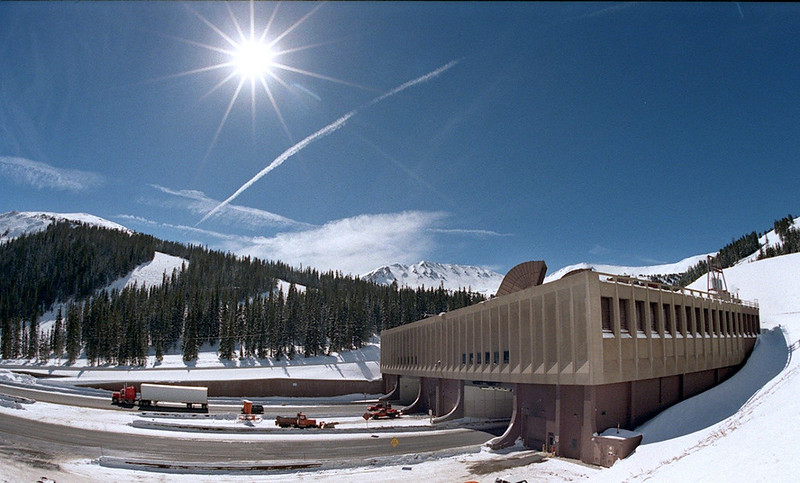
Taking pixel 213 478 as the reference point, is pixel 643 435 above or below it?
above

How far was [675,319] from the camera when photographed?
126ft

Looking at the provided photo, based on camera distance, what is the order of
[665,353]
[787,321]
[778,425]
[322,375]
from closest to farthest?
[778,425]
[665,353]
[787,321]
[322,375]

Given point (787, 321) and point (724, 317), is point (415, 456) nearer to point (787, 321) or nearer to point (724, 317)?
point (724, 317)

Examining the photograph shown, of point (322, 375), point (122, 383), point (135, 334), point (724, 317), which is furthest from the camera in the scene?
point (135, 334)

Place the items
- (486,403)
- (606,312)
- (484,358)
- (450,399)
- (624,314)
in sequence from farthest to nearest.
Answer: (450,399) → (486,403) → (484,358) → (624,314) → (606,312)

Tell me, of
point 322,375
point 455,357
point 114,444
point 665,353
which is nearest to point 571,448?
point 665,353

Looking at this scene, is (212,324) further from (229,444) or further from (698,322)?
(698,322)

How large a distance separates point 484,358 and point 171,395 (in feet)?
118

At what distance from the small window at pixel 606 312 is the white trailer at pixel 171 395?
4498 cm

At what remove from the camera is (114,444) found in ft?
115

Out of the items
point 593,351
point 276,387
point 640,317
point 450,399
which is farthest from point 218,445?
point 276,387

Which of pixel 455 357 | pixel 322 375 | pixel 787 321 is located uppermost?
pixel 787 321

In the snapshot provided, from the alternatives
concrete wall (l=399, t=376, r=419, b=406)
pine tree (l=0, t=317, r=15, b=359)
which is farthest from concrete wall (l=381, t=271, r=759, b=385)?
pine tree (l=0, t=317, r=15, b=359)

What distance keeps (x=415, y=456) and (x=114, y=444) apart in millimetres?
22445
